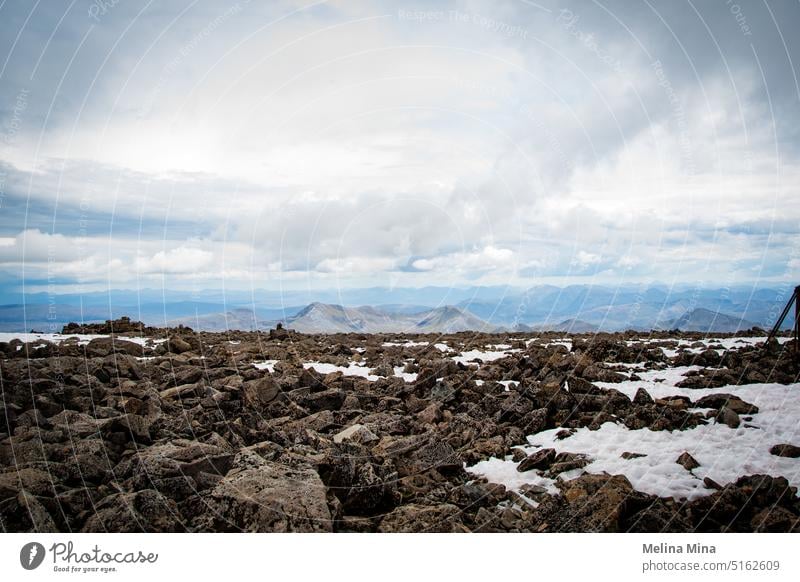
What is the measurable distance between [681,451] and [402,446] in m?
7.12

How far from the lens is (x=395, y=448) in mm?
14266

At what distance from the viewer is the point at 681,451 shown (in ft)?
43.5

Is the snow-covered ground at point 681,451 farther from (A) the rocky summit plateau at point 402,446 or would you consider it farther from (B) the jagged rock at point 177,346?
(B) the jagged rock at point 177,346

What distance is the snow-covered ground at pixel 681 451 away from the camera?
1197 cm

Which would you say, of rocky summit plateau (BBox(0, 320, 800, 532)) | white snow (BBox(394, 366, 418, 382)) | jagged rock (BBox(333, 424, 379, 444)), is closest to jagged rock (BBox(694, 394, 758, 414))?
rocky summit plateau (BBox(0, 320, 800, 532))

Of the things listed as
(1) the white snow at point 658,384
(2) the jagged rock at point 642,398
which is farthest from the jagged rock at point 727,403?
(2) the jagged rock at point 642,398

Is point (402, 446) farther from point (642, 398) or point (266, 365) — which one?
point (266, 365)

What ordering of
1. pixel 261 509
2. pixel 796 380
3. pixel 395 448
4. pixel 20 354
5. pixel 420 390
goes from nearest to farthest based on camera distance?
pixel 261 509, pixel 395 448, pixel 796 380, pixel 420 390, pixel 20 354

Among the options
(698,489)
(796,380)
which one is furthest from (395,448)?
(796,380)
